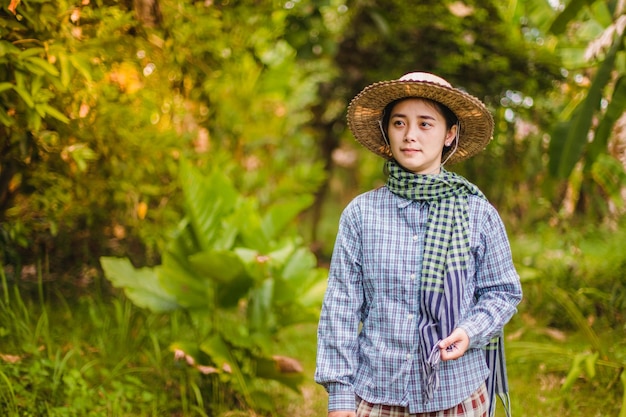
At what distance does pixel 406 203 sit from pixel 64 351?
7.20 ft

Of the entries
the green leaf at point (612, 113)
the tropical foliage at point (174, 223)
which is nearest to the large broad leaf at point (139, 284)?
the tropical foliage at point (174, 223)

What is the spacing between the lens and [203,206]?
12.4 ft

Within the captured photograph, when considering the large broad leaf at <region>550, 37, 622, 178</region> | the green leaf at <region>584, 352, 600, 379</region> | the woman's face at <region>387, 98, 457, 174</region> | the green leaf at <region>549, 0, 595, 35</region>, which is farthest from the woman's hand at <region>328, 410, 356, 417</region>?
the green leaf at <region>549, 0, 595, 35</region>

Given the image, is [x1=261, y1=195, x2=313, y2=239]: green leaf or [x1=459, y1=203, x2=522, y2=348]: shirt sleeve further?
[x1=261, y1=195, x2=313, y2=239]: green leaf

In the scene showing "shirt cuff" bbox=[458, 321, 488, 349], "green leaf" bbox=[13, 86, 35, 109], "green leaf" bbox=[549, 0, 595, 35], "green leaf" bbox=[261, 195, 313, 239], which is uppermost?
"green leaf" bbox=[549, 0, 595, 35]

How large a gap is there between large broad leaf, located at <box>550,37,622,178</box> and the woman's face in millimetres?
2481

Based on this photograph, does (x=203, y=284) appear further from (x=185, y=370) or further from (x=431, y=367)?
(x=431, y=367)

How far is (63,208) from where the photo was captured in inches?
150

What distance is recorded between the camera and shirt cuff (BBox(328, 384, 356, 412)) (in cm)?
205

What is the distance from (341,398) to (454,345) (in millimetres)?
361

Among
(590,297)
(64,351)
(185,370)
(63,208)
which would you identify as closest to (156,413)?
(185,370)

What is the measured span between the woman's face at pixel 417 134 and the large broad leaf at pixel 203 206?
1.73m

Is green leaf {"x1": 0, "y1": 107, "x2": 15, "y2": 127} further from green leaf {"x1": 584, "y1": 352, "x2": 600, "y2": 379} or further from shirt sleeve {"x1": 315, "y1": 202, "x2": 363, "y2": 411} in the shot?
green leaf {"x1": 584, "y1": 352, "x2": 600, "y2": 379}

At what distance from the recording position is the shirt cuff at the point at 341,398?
205 cm
